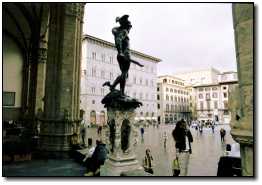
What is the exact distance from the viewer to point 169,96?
164 feet

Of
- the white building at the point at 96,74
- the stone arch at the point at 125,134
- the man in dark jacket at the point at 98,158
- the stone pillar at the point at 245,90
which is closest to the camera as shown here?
the stone pillar at the point at 245,90

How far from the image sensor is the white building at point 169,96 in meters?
48.6

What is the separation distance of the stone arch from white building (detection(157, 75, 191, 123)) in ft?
140

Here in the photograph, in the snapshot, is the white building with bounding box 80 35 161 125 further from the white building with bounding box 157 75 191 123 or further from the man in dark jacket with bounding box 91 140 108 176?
the man in dark jacket with bounding box 91 140 108 176

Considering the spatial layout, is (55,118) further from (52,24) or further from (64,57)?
(52,24)

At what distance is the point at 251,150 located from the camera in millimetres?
2006

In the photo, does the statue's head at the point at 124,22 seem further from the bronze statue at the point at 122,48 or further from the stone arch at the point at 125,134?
the stone arch at the point at 125,134

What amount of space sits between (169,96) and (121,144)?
46.3 m

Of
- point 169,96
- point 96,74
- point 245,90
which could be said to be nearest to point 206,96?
point 169,96

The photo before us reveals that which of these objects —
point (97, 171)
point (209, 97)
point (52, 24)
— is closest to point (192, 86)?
point (209, 97)

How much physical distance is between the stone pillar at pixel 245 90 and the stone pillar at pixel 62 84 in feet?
20.8

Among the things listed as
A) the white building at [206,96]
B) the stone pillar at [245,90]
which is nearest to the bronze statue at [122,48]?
the stone pillar at [245,90]

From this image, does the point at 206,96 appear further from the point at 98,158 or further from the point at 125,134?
the point at 125,134

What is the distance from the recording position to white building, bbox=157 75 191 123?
1914 inches
